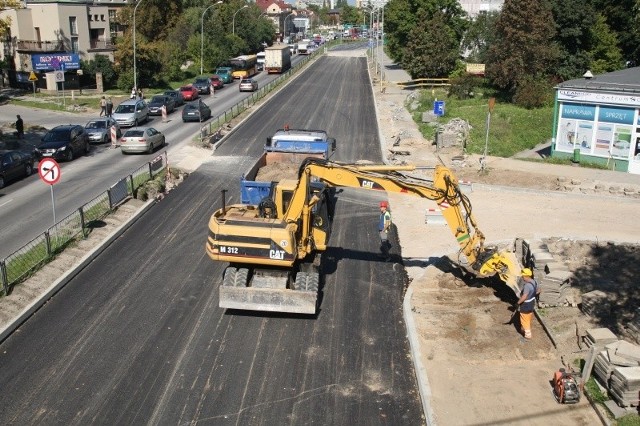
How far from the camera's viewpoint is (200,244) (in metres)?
21.2

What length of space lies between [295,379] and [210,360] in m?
2.04

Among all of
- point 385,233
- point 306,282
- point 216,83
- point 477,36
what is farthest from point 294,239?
point 477,36

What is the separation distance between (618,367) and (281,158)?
15.2 m

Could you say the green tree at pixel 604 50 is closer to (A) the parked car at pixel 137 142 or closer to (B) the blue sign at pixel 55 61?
(A) the parked car at pixel 137 142

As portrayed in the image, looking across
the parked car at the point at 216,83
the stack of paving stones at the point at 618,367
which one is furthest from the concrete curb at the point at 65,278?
the parked car at the point at 216,83

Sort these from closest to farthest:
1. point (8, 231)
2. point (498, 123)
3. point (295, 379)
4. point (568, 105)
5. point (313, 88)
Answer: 1. point (295, 379)
2. point (8, 231)
3. point (568, 105)
4. point (498, 123)
5. point (313, 88)

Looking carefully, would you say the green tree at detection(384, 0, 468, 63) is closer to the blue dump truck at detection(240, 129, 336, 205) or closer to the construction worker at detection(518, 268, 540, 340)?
the blue dump truck at detection(240, 129, 336, 205)

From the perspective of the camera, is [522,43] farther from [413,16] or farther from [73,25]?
[73,25]

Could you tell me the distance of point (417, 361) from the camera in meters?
14.2

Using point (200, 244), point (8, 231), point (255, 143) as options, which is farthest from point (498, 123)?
point (8, 231)

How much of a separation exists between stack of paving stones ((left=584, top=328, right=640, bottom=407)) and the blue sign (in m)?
55.2

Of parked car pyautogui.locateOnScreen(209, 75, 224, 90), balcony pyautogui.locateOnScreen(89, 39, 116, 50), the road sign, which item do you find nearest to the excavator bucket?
the road sign

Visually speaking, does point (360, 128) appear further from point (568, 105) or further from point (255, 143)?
point (568, 105)

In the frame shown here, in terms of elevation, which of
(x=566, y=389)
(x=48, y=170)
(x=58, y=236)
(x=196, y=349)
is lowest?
(x=196, y=349)
